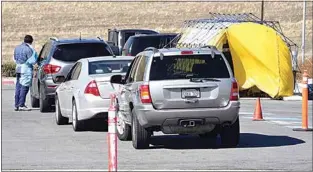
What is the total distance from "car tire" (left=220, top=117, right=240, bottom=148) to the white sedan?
2875mm

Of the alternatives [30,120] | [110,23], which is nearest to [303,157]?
[30,120]

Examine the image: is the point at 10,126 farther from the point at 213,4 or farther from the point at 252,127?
the point at 213,4

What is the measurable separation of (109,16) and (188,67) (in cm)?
5413

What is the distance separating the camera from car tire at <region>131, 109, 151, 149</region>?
49.7 ft

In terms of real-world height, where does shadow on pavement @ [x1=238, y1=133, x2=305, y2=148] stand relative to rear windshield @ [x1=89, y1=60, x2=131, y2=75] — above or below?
below

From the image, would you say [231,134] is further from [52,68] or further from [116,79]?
[52,68]

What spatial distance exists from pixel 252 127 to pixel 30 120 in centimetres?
488

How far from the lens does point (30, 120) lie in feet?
68.9

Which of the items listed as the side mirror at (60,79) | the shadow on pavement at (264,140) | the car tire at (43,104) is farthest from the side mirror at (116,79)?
the car tire at (43,104)

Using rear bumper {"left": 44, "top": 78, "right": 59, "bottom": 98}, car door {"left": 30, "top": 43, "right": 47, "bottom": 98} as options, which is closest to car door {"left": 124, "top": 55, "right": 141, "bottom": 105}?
rear bumper {"left": 44, "top": 78, "right": 59, "bottom": 98}

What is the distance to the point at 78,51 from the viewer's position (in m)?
22.3

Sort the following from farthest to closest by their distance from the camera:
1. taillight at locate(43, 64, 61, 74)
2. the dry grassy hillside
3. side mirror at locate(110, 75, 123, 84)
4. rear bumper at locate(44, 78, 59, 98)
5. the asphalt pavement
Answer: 1. the dry grassy hillside
2. rear bumper at locate(44, 78, 59, 98)
3. taillight at locate(43, 64, 61, 74)
4. side mirror at locate(110, 75, 123, 84)
5. the asphalt pavement

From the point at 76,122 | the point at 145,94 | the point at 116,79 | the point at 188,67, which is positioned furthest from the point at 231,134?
the point at 76,122

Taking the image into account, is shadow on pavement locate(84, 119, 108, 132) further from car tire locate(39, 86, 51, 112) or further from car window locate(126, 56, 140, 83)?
car tire locate(39, 86, 51, 112)
